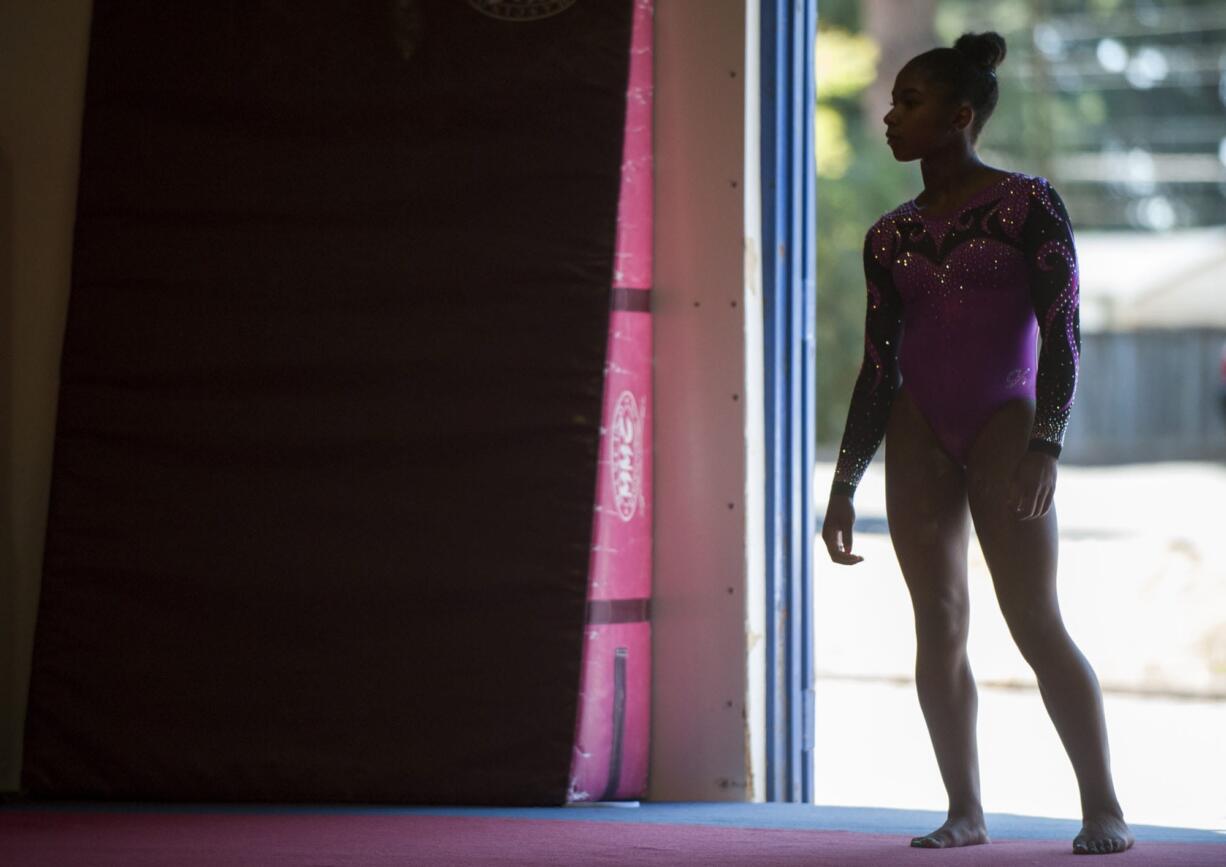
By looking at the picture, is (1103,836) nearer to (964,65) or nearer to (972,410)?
(972,410)

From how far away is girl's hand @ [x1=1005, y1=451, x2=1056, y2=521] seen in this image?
8.89ft

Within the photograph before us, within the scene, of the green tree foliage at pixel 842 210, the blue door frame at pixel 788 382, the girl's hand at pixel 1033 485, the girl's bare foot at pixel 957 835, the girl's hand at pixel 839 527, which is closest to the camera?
the girl's hand at pixel 1033 485

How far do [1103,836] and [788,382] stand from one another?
1661 mm

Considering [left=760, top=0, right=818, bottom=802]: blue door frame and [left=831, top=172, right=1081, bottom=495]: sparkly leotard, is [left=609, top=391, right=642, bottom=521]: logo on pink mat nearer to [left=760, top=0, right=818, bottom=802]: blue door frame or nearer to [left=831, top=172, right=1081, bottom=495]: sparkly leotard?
[left=760, top=0, right=818, bottom=802]: blue door frame

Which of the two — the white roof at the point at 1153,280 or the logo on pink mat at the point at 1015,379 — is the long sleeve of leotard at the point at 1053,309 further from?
the white roof at the point at 1153,280

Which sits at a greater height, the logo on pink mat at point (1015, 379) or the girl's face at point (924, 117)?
the girl's face at point (924, 117)

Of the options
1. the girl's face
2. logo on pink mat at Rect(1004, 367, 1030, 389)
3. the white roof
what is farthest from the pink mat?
the white roof

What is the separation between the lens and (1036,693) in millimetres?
6957

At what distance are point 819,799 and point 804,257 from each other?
173cm

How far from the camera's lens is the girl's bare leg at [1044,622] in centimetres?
276

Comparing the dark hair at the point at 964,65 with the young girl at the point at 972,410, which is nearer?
the young girl at the point at 972,410

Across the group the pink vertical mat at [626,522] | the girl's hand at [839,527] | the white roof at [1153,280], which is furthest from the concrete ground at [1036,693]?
the white roof at [1153,280]

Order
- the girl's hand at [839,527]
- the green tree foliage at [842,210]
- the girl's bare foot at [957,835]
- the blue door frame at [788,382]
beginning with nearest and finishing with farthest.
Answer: the girl's bare foot at [957,835]
the girl's hand at [839,527]
the blue door frame at [788,382]
the green tree foliage at [842,210]

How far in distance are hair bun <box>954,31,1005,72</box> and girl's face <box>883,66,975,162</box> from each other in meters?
0.08
